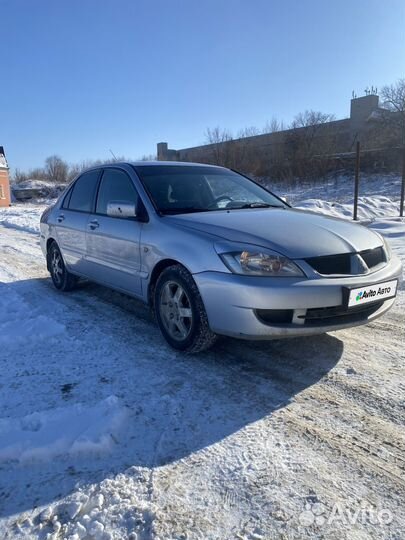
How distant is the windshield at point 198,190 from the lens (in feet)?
13.1

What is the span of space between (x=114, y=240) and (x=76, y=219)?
3.79 feet

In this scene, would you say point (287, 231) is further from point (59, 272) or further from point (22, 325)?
point (59, 272)

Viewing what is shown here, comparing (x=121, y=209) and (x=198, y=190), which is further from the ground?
(x=198, y=190)

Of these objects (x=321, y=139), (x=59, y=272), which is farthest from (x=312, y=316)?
(x=321, y=139)

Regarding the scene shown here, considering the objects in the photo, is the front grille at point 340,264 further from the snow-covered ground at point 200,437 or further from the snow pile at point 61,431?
the snow pile at point 61,431

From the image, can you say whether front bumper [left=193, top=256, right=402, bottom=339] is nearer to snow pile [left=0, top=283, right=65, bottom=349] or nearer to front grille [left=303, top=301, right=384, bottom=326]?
front grille [left=303, top=301, right=384, bottom=326]

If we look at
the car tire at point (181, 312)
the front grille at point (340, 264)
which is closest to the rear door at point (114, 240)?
the car tire at point (181, 312)

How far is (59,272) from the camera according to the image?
5.79 meters

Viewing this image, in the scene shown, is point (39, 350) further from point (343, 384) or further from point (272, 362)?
point (343, 384)

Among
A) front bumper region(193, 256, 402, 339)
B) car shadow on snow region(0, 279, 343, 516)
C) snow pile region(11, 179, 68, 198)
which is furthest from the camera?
snow pile region(11, 179, 68, 198)

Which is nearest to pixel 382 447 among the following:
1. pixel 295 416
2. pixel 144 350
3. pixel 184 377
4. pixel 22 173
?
pixel 295 416

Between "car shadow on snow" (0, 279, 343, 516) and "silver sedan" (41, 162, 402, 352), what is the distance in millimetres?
319

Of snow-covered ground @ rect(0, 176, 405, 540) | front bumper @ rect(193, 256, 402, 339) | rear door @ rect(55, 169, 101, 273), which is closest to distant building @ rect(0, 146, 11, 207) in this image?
rear door @ rect(55, 169, 101, 273)

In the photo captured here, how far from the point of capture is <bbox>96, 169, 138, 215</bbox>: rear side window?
4.22 meters
